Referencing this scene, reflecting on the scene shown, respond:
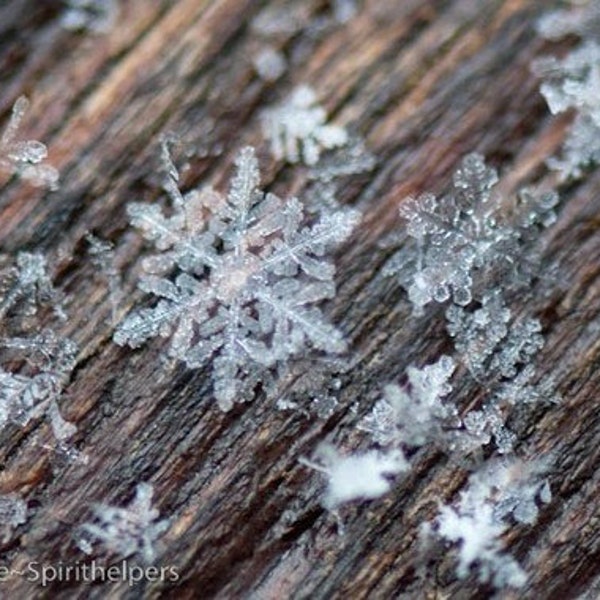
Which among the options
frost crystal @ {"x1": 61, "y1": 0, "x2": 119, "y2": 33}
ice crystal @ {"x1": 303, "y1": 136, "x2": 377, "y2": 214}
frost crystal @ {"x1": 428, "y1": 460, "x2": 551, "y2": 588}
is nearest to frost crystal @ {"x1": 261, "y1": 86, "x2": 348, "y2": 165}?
ice crystal @ {"x1": 303, "y1": 136, "x2": 377, "y2": 214}

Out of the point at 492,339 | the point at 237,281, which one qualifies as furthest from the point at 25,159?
the point at 492,339

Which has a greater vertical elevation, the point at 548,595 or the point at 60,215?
the point at 60,215

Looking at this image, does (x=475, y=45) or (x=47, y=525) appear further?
(x=475, y=45)

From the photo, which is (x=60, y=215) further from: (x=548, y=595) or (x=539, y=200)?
(x=548, y=595)

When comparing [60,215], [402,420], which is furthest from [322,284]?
[60,215]

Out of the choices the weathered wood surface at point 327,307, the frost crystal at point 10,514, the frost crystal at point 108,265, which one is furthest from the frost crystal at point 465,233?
the frost crystal at point 10,514

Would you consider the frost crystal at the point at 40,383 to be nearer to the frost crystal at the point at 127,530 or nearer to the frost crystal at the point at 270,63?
the frost crystal at the point at 127,530

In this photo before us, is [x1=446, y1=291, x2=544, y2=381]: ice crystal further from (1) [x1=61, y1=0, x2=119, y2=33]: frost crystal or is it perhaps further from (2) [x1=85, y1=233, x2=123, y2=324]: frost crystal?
(1) [x1=61, y1=0, x2=119, y2=33]: frost crystal
